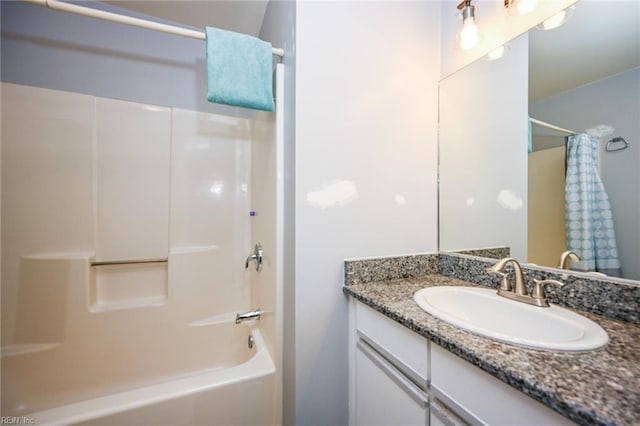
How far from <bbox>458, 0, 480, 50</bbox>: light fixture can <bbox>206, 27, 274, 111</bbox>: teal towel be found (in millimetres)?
851

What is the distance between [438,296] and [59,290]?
1.95 meters

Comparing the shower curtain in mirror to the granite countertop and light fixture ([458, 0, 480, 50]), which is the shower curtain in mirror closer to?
the granite countertop

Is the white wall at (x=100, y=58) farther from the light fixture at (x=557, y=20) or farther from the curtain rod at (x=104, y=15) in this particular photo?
the light fixture at (x=557, y=20)

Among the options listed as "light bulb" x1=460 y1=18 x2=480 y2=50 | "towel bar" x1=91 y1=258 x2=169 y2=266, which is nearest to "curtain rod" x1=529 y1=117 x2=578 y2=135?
"light bulb" x1=460 y1=18 x2=480 y2=50

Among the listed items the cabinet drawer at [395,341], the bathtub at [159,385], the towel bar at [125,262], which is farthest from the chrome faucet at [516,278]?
the towel bar at [125,262]

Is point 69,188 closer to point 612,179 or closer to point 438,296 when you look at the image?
point 438,296

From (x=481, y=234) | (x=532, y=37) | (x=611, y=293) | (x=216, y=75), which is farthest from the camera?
(x=481, y=234)

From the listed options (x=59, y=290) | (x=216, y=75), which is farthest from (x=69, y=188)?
(x=216, y=75)

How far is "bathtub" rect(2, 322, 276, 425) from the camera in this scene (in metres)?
0.90

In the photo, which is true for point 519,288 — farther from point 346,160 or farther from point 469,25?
point 469,25

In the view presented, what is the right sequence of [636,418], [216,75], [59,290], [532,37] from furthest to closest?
[59,290]
[216,75]
[532,37]
[636,418]

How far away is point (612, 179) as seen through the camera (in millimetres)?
744

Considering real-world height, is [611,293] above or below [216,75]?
below

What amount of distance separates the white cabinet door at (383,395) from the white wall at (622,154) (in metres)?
0.71
